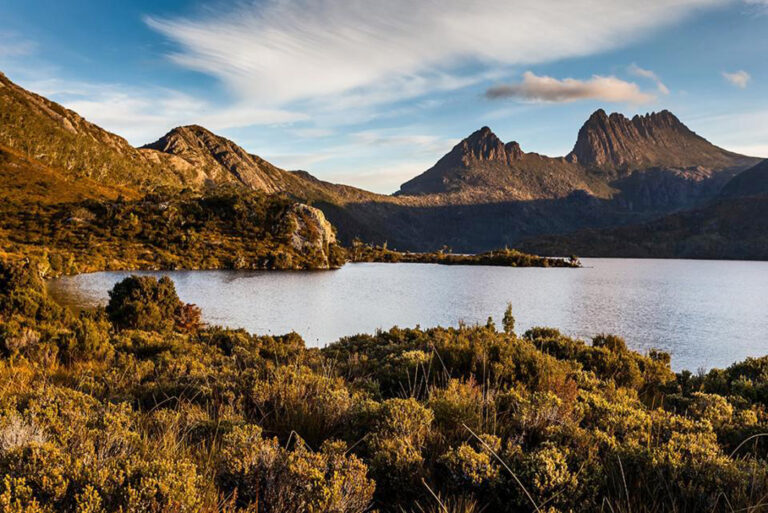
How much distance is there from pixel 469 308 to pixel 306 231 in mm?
66671

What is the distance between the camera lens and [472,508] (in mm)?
3506

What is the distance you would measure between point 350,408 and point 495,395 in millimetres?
2431

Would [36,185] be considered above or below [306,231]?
above

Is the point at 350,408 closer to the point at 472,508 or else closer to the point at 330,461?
the point at 330,461

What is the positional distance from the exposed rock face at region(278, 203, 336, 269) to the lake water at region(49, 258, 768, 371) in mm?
29465

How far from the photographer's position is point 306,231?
108812 mm

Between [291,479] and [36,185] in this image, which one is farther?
[36,185]

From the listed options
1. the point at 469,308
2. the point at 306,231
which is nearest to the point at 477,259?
the point at 306,231

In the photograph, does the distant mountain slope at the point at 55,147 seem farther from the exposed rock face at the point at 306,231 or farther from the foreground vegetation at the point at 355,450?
the foreground vegetation at the point at 355,450

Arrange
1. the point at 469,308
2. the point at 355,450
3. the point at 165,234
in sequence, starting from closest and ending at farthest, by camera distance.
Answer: the point at 355,450
the point at 469,308
the point at 165,234

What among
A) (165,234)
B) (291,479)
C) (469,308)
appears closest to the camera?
(291,479)

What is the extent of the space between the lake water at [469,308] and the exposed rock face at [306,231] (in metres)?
29.5

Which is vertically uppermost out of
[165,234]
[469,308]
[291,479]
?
[165,234]

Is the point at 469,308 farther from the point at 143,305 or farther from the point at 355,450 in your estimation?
the point at 355,450
